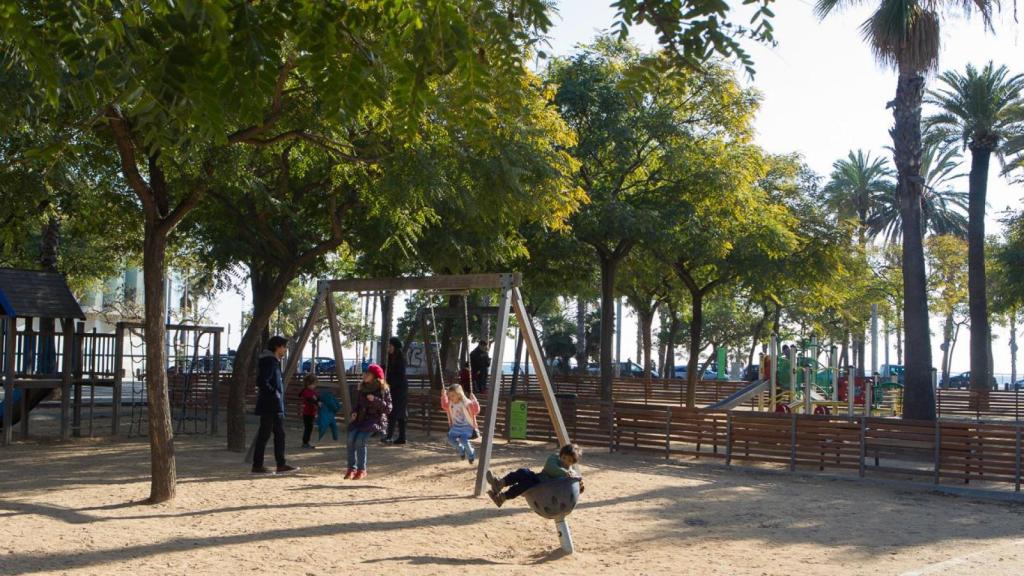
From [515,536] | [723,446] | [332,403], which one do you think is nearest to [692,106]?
[723,446]

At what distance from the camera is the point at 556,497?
8.73 m

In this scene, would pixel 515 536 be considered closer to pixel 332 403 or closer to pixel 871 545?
pixel 871 545

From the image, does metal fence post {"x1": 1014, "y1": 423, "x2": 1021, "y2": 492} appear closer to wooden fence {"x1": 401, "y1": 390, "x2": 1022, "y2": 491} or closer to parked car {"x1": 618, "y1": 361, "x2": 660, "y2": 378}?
wooden fence {"x1": 401, "y1": 390, "x2": 1022, "y2": 491}

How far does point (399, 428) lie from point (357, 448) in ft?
14.2

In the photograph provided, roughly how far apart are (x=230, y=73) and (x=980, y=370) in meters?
→ 35.4

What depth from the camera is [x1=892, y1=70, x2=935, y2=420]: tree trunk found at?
20.4m

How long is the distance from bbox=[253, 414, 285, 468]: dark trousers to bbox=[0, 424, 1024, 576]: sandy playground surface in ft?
1.14

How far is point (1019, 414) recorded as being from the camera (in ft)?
109

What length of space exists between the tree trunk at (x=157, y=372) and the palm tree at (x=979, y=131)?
3103 centimetres

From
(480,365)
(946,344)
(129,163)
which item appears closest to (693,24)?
(129,163)

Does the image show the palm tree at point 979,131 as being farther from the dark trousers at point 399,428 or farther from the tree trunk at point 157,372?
the tree trunk at point 157,372

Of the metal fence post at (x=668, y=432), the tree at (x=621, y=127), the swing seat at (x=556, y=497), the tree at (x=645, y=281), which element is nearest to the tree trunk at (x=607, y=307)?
the tree at (x=621, y=127)

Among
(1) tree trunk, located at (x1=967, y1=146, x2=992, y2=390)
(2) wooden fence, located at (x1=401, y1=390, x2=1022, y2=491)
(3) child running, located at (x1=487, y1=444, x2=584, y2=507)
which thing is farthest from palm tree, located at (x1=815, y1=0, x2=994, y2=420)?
(1) tree trunk, located at (x1=967, y1=146, x2=992, y2=390)

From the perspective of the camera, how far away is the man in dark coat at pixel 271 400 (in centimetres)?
1276
